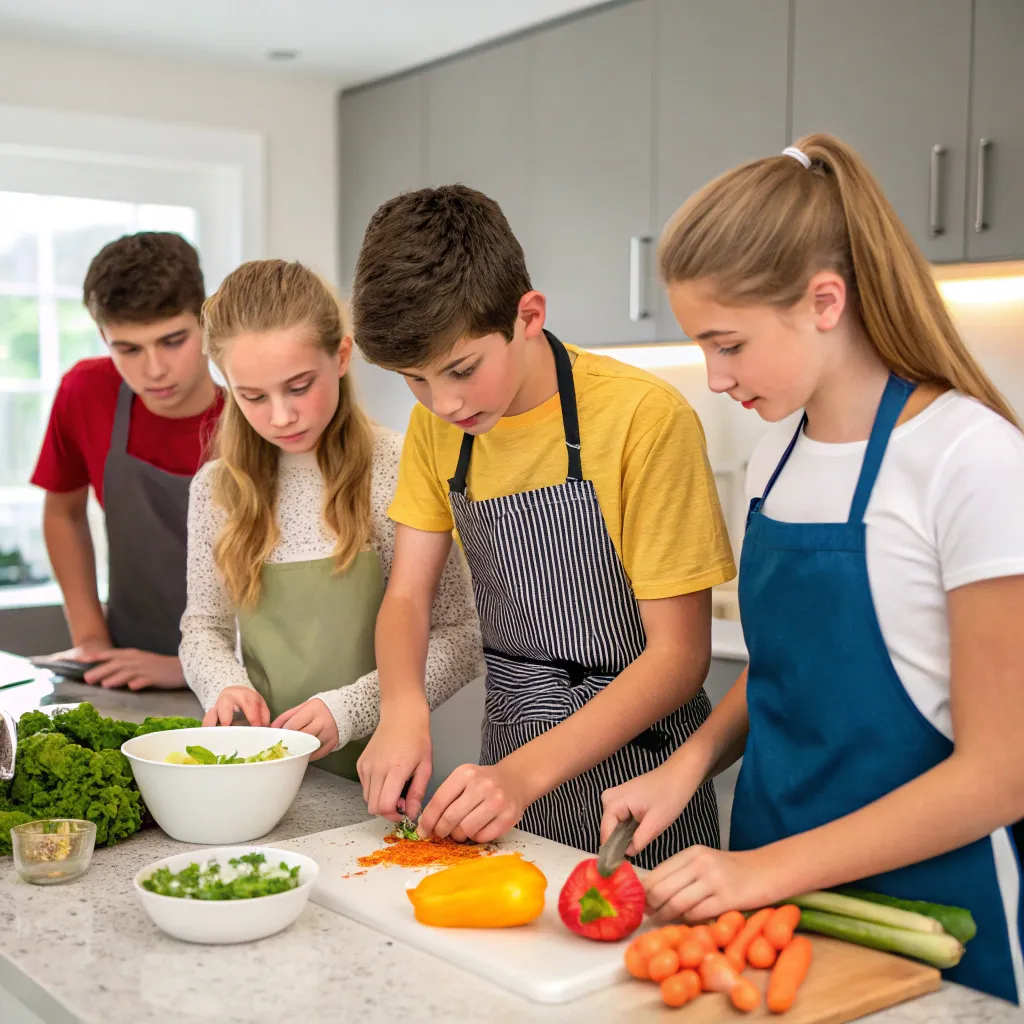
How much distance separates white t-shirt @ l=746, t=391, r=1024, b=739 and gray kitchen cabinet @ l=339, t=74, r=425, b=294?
10.5ft

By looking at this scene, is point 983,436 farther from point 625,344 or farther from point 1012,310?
point 625,344

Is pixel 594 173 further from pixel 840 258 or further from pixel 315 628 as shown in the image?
pixel 840 258

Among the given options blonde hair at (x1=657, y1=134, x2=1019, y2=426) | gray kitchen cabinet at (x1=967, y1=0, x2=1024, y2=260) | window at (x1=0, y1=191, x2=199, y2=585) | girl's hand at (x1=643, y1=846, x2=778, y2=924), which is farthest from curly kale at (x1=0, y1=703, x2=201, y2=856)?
window at (x1=0, y1=191, x2=199, y2=585)

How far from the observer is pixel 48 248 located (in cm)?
404

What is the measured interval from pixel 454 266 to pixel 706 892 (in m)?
0.66

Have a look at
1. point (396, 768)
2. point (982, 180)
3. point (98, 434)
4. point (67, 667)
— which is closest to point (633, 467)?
point (396, 768)

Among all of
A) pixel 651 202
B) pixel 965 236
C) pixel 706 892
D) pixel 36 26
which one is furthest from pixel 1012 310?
pixel 36 26

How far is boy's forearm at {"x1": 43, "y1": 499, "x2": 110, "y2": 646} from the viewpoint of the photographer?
2473mm

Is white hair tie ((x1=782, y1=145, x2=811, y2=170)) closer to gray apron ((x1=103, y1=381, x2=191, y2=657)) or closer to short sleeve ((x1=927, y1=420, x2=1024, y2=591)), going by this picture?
short sleeve ((x1=927, y1=420, x2=1024, y2=591))

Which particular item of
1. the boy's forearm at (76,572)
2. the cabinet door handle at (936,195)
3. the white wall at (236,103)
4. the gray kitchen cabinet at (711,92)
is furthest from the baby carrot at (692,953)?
the white wall at (236,103)

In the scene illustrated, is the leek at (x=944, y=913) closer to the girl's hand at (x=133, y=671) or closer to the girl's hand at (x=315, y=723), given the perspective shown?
the girl's hand at (x=315, y=723)

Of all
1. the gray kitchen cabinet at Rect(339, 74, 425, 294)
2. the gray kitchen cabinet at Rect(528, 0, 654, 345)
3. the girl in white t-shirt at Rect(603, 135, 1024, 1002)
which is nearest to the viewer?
the girl in white t-shirt at Rect(603, 135, 1024, 1002)

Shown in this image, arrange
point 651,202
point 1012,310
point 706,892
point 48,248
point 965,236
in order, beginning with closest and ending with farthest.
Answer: point 706,892 < point 965,236 < point 1012,310 < point 651,202 < point 48,248

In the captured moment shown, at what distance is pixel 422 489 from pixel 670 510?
1.17ft
